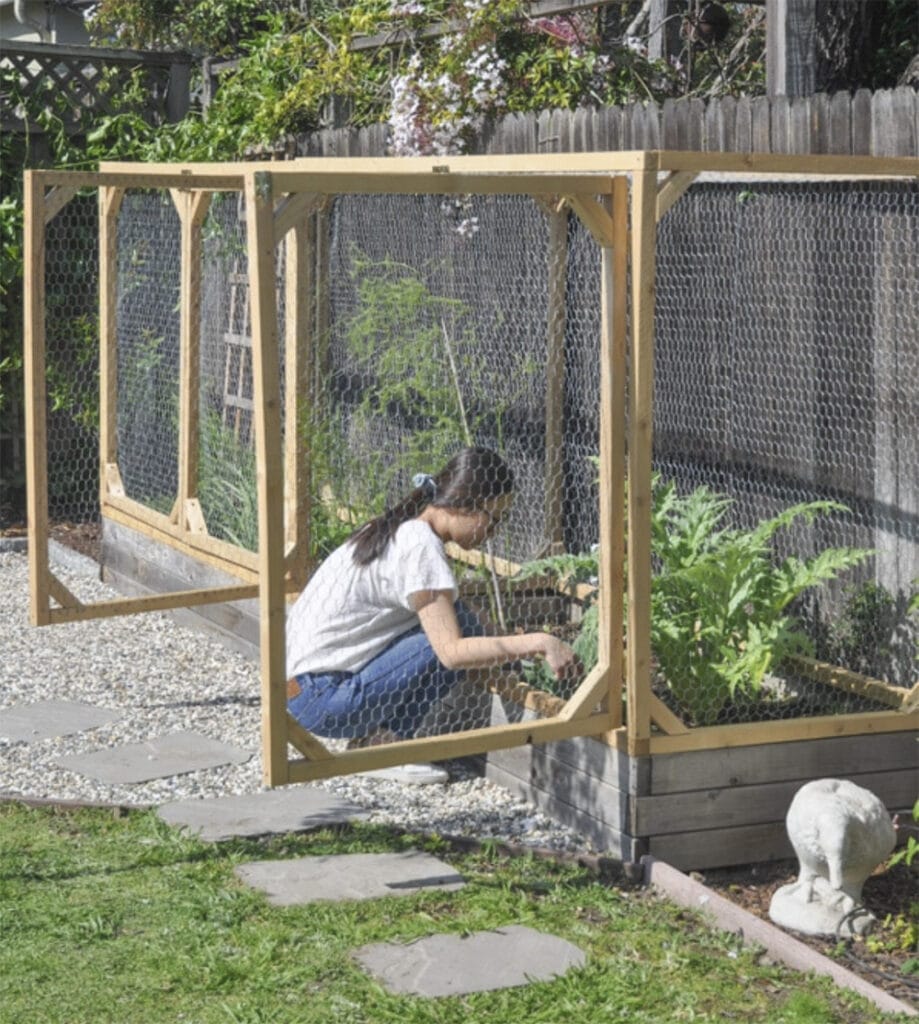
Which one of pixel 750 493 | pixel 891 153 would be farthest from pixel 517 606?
pixel 891 153

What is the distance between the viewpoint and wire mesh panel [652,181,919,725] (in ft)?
17.5

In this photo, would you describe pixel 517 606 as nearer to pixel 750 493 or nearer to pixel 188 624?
pixel 750 493

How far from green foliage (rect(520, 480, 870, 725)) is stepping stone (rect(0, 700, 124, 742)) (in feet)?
6.26

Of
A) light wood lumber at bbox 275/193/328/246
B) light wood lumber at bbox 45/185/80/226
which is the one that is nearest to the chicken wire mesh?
light wood lumber at bbox 45/185/80/226

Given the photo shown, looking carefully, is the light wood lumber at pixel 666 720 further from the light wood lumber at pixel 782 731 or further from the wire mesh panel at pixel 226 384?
the wire mesh panel at pixel 226 384

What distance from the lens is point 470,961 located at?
170 inches

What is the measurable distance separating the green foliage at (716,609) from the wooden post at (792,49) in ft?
5.89

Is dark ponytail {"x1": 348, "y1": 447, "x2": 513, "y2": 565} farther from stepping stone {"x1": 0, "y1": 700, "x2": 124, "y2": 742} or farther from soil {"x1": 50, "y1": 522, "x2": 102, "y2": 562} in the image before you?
soil {"x1": 50, "y1": 522, "x2": 102, "y2": 562}

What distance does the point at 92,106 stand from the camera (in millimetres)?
10438

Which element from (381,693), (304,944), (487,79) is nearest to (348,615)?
(381,693)

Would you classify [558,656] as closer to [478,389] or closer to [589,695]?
[589,695]

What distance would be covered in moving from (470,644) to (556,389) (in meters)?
1.77

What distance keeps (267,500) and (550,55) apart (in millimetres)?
3867

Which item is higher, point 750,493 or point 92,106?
point 92,106
